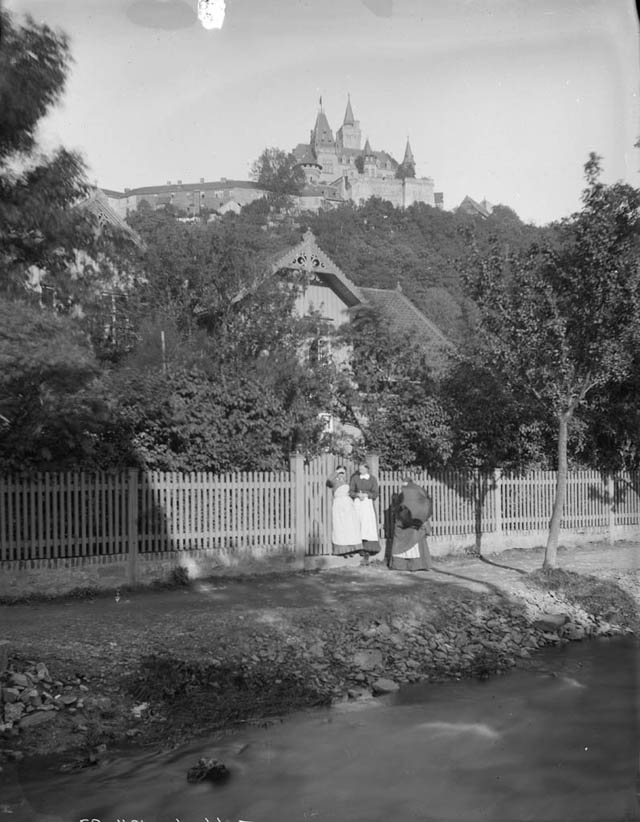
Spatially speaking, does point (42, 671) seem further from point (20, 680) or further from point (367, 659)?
point (367, 659)

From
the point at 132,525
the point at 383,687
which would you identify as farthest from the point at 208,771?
the point at 132,525

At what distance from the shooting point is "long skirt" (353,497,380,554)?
14688 mm

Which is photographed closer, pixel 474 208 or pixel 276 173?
pixel 474 208

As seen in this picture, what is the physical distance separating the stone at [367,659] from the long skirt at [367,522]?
13.2 ft

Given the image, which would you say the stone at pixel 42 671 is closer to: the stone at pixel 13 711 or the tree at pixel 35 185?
the stone at pixel 13 711

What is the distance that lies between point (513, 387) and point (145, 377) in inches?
217

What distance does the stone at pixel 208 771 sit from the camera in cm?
734

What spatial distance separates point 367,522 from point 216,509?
2656 millimetres

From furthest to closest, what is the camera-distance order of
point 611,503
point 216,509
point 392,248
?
1. point 392,248
2. point 611,503
3. point 216,509

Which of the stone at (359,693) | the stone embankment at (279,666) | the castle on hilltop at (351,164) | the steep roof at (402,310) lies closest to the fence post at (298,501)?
the stone embankment at (279,666)

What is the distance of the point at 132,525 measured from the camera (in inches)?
489

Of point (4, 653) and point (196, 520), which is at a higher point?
point (196, 520)

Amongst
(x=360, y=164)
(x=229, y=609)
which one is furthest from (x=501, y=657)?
(x=360, y=164)

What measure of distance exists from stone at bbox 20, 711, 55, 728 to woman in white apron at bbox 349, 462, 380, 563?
7.20m
